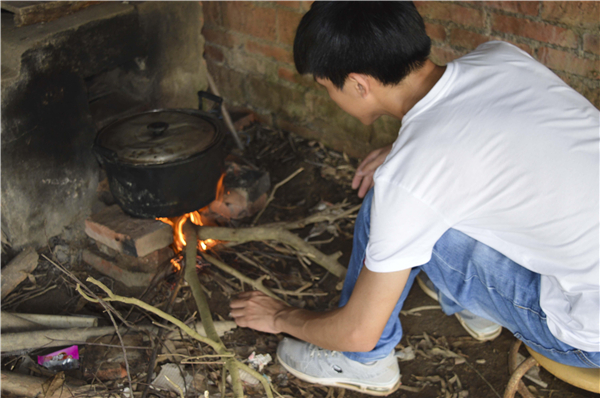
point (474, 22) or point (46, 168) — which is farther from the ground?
A: point (474, 22)

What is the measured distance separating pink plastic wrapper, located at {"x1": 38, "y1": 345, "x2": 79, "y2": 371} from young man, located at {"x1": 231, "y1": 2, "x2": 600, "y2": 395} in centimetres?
103

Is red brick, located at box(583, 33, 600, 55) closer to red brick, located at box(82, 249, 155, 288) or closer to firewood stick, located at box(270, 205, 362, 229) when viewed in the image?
firewood stick, located at box(270, 205, 362, 229)

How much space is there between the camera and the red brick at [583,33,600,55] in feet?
7.46

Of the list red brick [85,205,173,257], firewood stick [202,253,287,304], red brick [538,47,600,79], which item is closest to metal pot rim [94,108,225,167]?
red brick [85,205,173,257]

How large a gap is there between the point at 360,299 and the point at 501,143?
0.59m

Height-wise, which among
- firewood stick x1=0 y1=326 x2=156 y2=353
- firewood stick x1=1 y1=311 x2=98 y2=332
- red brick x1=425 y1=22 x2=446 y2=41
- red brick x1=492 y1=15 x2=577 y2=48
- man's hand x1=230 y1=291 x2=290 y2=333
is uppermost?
red brick x1=492 y1=15 x2=577 y2=48

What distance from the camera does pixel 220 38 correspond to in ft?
12.1

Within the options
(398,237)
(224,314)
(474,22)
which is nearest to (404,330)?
Result: (224,314)

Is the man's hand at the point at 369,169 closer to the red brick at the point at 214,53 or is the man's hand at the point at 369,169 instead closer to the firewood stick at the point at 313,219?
the firewood stick at the point at 313,219

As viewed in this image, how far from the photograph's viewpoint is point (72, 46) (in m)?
2.42

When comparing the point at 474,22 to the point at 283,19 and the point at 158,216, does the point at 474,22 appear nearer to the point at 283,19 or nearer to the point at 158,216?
the point at 283,19

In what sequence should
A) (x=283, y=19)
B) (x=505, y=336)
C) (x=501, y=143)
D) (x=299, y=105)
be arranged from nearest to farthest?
(x=501, y=143) → (x=505, y=336) → (x=283, y=19) → (x=299, y=105)

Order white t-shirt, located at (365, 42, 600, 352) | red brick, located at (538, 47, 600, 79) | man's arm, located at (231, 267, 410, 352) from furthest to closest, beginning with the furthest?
1. red brick, located at (538, 47, 600, 79)
2. man's arm, located at (231, 267, 410, 352)
3. white t-shirt, located at (365, 42, 600, 352)

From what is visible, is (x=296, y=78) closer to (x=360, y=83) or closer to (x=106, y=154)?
(x=106, y=154)
